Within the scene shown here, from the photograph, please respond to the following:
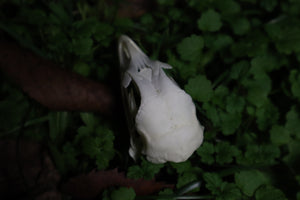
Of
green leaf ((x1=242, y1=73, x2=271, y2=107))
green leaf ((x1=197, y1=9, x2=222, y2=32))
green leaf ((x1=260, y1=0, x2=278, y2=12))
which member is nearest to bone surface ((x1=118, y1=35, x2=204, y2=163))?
green leaf ((x1=242, y1=73, x2=271, y2=107))

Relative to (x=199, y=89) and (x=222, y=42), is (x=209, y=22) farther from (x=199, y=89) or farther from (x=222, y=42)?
(x=199, y=89)

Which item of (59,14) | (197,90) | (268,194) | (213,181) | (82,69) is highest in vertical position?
(59,14)

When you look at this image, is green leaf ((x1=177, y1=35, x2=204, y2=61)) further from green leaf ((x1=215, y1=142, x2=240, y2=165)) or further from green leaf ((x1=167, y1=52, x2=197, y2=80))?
green leaf ((x1=215, y1=142, x2=240, y2=165))

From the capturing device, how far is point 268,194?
153 centimetres

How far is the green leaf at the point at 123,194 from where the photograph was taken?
58.3 inches

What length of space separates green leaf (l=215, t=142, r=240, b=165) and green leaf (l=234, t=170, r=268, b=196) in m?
0.11

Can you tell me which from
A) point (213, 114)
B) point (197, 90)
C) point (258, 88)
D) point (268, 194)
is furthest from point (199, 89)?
point (268, 194)

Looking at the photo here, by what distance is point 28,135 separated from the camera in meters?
1.93

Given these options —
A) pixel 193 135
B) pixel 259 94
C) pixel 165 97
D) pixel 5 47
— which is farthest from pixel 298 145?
pixel 5 47

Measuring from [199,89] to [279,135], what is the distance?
638 millimetres

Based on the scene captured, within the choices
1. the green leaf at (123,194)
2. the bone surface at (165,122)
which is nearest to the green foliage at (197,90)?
the green leaf at (123,194)

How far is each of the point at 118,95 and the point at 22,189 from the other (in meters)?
0.92

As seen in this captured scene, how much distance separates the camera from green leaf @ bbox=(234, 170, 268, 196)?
154 cm

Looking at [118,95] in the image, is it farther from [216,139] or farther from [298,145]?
[298,145]
